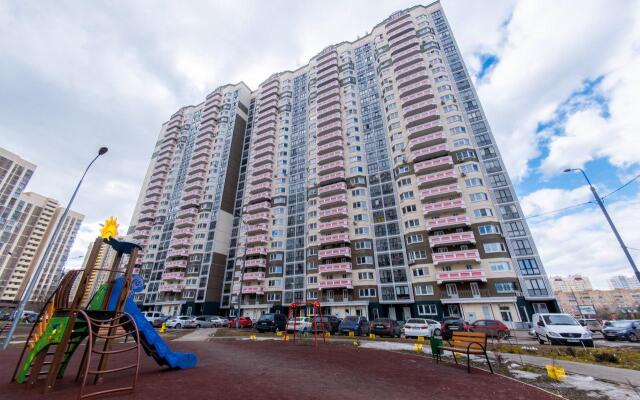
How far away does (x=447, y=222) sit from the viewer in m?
38.6

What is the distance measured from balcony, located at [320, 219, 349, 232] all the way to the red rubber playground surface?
122ft

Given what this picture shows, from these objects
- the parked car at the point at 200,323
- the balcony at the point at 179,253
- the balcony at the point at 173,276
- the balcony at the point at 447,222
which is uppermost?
the balcony at the point at 179,253

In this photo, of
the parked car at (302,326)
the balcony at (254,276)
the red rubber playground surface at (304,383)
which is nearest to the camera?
the red rubber playground surface at (304,383)

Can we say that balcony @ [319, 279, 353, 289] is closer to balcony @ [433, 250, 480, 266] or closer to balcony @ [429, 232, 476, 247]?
balcony @ [433, 250, 480, 266]

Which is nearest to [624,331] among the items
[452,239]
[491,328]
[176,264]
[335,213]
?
[491,328]

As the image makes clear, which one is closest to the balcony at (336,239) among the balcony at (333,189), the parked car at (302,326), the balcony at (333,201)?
the balcony at (333,201)

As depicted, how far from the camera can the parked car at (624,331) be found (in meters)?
19.9

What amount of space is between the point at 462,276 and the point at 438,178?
1518 centimetres

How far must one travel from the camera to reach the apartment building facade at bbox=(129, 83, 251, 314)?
56.1m

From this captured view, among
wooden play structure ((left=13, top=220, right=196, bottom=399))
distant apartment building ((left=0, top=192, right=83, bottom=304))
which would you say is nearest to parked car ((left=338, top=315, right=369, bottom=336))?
wooden play structure ((left=13, top=220, right=196, bottom=399))

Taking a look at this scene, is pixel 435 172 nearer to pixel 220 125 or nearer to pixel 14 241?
pixel 220 125

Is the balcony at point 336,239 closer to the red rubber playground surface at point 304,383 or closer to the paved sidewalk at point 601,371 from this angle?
the paved sidewalk at point 601,371

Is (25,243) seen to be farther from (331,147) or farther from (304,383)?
(304,383)

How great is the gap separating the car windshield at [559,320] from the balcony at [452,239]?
67.1 feet
